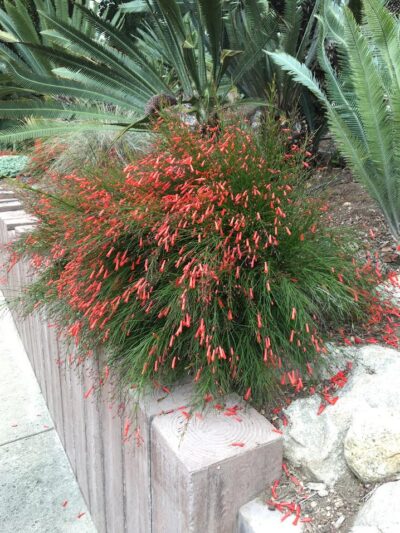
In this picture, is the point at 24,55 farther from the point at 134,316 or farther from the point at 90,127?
the point at 134,316

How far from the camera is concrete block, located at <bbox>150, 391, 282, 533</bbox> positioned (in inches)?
49.4

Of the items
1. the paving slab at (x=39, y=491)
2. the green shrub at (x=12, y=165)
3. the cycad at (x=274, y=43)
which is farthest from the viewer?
the green shrub at (x=12, y=165)

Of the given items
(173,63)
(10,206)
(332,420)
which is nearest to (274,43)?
(173,63)

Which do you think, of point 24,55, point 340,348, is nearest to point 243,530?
point 340,348

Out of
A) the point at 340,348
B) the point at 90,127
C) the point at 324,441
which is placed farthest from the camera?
the point at 90,127

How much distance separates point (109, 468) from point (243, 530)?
0.81 m

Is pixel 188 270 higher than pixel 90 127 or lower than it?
lower

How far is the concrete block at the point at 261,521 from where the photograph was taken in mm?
1225

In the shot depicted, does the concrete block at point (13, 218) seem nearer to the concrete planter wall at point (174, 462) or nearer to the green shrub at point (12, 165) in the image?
the green shrub at point (12, 165)

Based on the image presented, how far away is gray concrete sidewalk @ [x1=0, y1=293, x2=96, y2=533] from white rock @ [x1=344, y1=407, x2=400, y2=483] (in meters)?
1.55

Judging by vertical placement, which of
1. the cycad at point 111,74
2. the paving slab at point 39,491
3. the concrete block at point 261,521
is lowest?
the paving slab at point 39,491

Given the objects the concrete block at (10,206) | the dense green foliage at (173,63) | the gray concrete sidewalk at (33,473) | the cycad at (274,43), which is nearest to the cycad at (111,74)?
the dense green foliage at (173,63)

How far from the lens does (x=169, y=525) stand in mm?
1385

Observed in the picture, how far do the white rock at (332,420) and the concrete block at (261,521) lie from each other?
17cm
